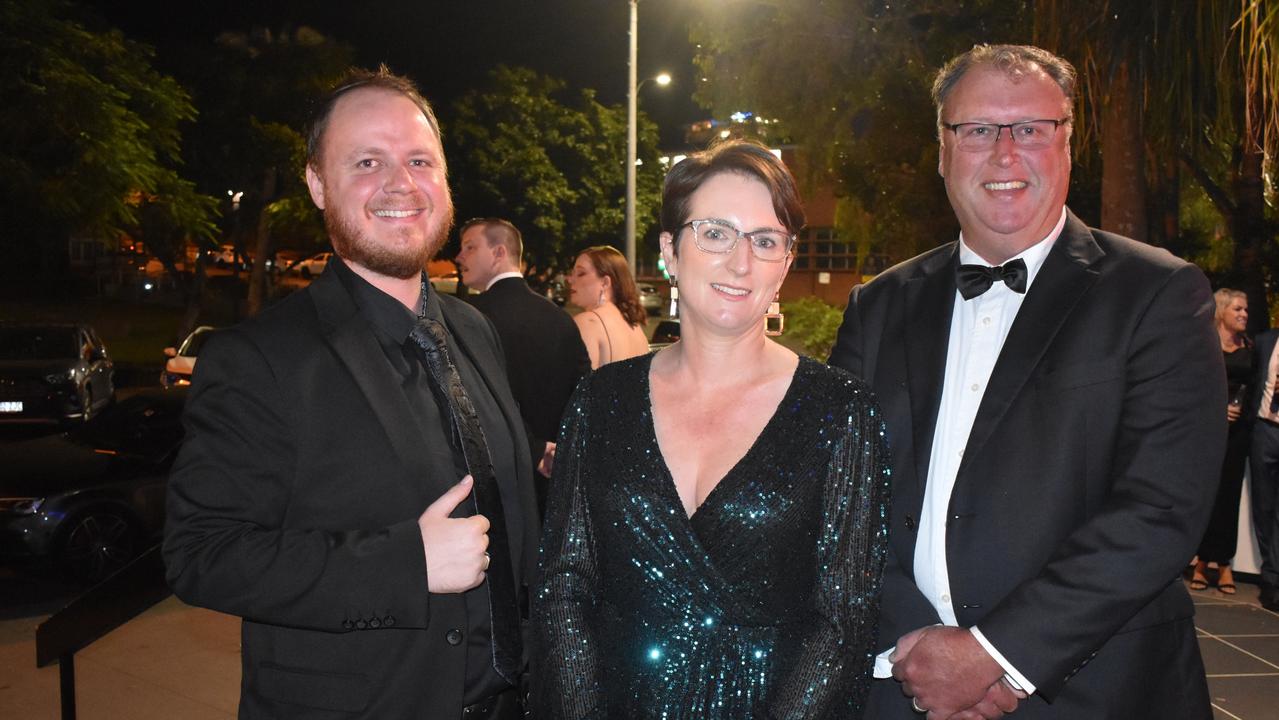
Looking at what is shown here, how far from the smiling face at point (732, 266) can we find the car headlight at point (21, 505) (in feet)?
21.4

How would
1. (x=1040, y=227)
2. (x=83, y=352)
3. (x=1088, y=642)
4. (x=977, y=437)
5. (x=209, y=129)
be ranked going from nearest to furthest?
(x=1088, y=642), (x=977, y=437), (x=1040, y=227), (x=83, y=352), (x=209, y=129)

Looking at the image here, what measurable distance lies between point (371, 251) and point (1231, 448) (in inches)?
272

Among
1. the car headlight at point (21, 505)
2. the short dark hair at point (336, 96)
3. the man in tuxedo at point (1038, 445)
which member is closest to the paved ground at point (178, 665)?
the car headlight at point (21, 505)

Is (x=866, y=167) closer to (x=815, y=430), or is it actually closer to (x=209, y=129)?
(x=815, y=430)

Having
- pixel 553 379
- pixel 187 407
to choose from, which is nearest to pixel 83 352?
pixel 553 379

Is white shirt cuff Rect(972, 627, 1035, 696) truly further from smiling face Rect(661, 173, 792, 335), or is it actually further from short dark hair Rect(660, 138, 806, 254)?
short dark hair Rect(660, 138, 806, 254)

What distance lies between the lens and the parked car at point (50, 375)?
42.8 ft

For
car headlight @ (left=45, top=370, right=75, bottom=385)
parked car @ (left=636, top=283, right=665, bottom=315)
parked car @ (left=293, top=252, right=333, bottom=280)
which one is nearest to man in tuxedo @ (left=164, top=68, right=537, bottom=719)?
car headlight @ (left=45, top=370, right=75, bottom=385)

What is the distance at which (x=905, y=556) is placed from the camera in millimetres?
2549

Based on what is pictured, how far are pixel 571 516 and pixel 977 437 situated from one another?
39.9 inches

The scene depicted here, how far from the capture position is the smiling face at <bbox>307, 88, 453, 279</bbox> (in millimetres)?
2438

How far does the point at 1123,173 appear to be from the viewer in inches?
249

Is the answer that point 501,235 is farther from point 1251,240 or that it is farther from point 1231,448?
point 1251,240

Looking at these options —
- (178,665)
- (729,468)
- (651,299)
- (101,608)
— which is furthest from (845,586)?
(651,299)
